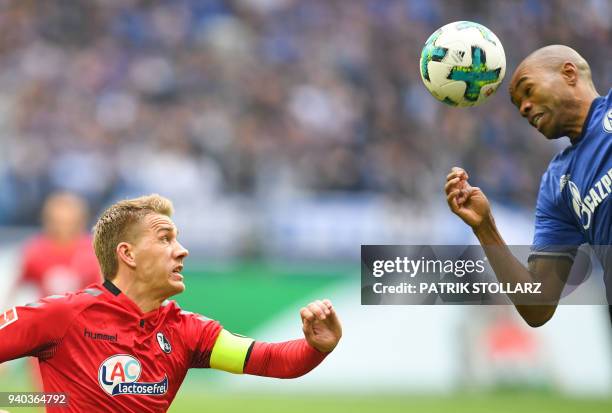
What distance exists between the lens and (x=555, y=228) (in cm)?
548

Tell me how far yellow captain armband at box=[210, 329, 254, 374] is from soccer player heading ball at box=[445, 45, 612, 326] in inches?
48.0

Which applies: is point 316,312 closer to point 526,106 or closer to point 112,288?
point 112,288

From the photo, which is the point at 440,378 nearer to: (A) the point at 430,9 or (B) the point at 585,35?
(B) the point at 585,35

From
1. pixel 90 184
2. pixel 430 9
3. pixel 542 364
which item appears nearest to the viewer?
pixel 542 364

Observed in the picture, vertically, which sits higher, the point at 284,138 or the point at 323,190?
the point at 284,138

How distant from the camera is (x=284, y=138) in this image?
17.7 meters

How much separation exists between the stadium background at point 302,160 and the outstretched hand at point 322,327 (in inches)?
266

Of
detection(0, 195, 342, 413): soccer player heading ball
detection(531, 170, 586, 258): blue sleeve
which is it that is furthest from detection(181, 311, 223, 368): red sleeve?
detection(531, 170, 586, 258): blue sleeve

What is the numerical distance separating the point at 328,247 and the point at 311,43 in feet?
20.5

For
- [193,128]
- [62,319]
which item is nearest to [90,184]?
[193,128]

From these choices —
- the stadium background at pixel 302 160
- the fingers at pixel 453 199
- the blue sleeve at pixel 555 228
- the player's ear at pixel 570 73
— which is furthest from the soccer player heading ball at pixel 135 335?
the stadium background at pixel 302 160

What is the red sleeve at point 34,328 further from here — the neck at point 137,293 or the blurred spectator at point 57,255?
the blurred spectator at point 57,255

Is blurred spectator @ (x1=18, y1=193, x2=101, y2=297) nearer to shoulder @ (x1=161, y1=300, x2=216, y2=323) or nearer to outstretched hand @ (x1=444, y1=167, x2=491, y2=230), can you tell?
shoulder @ (x1=161, y1=300, x2=216, y2=323)

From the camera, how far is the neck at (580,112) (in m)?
5.23
